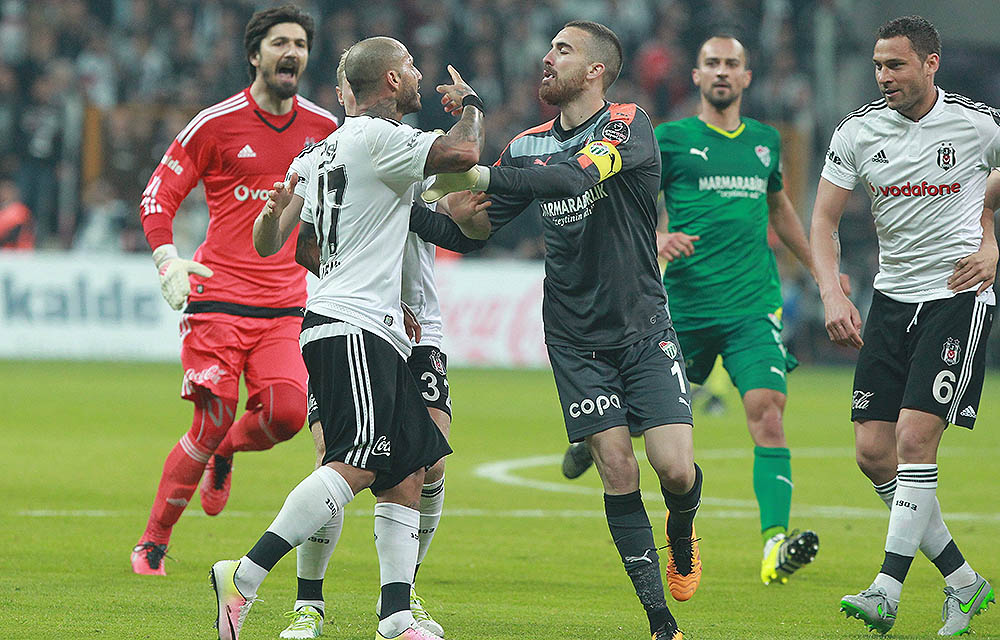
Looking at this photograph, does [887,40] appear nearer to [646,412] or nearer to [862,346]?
[862,346]

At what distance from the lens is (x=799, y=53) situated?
91.7ft

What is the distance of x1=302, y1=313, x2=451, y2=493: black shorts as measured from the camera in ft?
18.3

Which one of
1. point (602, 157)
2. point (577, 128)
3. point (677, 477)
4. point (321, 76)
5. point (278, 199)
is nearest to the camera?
point (278, 199)

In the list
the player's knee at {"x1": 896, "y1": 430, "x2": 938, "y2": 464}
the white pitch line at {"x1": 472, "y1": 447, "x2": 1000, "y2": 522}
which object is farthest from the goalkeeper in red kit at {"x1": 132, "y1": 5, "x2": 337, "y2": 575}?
the white pitch line at {"x1": 472, "y1": 447, "x2": 1000, "y2": 522}

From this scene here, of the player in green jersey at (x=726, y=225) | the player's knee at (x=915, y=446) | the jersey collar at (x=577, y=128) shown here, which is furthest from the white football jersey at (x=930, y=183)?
the player in green jersey at (x=726, y=225)

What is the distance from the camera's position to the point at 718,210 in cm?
872

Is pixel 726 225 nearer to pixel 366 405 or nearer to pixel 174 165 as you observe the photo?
pixel 174 165

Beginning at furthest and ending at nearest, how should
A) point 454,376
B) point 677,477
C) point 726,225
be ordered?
point 454,376 < point 726,225 < point 677,477

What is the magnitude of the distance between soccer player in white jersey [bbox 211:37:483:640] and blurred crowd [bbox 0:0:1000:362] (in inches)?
586

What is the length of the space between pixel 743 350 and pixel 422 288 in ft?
7.96

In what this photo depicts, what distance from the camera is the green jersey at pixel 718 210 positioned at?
8648 mm

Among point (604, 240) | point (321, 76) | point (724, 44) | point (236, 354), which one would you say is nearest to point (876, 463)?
point (604, 240)

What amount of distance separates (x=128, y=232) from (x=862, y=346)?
56.2 ft

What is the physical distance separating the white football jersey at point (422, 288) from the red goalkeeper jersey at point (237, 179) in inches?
49.9
